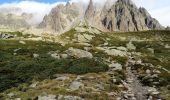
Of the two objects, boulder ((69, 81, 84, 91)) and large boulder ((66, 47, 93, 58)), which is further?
large boulder ((66, 47, 93, 58))

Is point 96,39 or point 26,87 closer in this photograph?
point 26,87

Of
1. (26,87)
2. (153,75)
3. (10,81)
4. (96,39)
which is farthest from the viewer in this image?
(96,39)

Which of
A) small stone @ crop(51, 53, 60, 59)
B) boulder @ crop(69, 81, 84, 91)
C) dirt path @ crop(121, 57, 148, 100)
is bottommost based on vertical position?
dirt path @ crop(121, 57, 148, 100)

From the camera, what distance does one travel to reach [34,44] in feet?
310

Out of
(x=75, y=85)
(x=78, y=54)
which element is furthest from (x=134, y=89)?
(x=78, y=54)

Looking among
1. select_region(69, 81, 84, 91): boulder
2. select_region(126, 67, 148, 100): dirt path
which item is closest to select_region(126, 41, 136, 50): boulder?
select_region(126, 67, 148, 100): dirt path

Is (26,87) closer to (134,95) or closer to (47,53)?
(134,95)

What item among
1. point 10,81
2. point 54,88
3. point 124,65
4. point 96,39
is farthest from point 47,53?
point 96,39

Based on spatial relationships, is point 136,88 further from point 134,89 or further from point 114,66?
point 114,66

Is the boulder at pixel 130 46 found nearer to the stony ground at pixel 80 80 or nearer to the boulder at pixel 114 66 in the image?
the stony ground at pixel 80 80

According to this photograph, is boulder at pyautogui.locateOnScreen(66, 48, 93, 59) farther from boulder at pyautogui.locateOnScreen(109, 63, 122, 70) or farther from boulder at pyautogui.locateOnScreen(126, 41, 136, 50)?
boulder at pyautogui.locateOnScreen(126, 41, 136, 50)

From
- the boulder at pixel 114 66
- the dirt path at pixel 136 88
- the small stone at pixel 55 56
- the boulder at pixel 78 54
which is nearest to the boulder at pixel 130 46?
the boulder at pixel 78 54

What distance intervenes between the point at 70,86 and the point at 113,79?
22.5ft

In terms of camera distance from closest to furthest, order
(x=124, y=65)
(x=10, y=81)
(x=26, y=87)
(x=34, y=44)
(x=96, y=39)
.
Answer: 1. (x=26, y=87)
2. (x=10, y=81)
3. (x=124, y=65)
4. (x=34, y=44)
5. (x=96, y=39)
